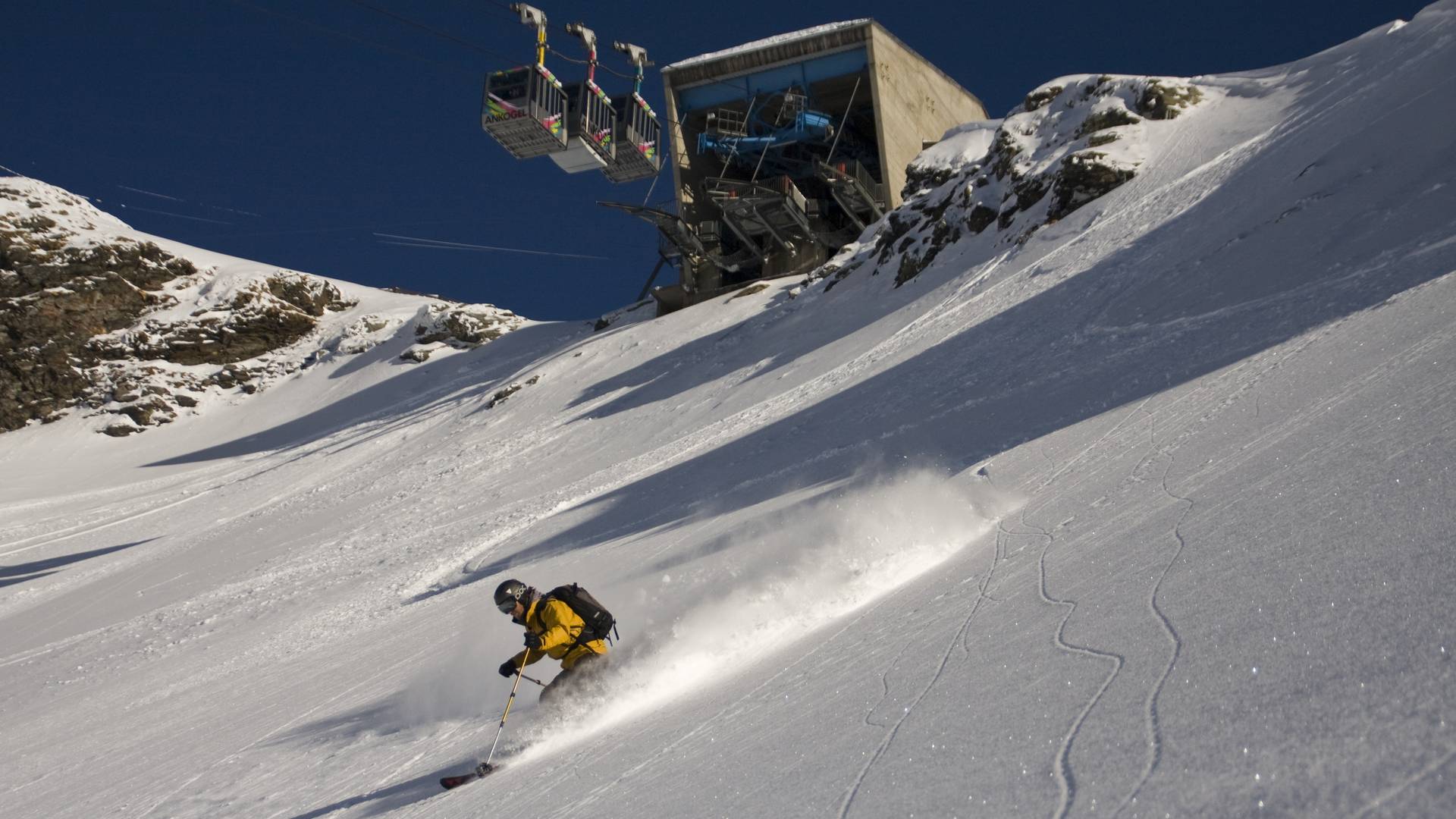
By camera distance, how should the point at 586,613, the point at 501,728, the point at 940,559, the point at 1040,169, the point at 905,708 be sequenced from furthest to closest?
the point at 1040,169
the point at 940,559
the point at 586,613
the point at 501,728
the point at 905,708

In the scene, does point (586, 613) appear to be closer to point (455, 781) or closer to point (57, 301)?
point (455, 781)

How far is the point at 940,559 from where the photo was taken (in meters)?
8.31

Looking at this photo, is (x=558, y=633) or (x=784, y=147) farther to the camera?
A: (x=784, y=147)

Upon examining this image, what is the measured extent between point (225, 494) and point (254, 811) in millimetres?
26569

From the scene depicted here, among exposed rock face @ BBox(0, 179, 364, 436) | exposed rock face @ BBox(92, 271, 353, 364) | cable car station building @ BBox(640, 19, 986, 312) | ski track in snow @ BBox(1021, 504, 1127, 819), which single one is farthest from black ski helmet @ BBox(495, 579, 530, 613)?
exposed rock face @ BBox(92, 271, 353, 364)

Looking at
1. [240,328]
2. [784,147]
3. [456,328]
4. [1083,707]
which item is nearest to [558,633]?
[1083,707]

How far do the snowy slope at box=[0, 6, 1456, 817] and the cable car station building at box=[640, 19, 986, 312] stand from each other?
17077mm

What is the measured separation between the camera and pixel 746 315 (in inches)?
1342

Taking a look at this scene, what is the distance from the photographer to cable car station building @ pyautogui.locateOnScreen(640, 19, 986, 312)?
46188mm

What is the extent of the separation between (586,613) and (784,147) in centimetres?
4513

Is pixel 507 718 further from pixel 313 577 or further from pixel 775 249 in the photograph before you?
pixel 775 249

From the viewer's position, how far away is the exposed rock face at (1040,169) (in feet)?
85.9

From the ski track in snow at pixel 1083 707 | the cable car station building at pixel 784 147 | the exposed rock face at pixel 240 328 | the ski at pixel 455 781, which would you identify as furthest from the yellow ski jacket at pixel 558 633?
the exposed rock face at pixel 240 328

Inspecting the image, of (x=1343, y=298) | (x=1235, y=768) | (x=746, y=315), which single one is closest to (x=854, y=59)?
(x=746, y=315)
